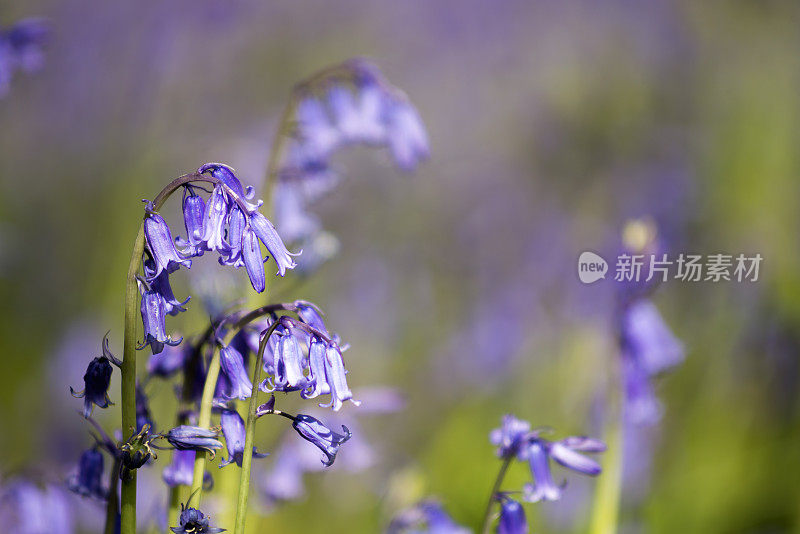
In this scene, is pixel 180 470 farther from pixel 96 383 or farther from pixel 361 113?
pixel 361 113

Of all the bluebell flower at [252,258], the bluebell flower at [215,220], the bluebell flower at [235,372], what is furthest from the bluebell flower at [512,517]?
the bluebell flower at [215,220]

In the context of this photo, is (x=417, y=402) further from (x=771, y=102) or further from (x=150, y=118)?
(x=771, y=102)

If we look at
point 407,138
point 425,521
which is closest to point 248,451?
point 425,521

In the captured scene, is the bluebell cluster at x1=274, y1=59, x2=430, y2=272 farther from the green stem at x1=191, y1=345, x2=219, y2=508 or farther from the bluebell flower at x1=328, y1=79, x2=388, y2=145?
the green stem at x1=191, y1=345, x2=219, y2=508

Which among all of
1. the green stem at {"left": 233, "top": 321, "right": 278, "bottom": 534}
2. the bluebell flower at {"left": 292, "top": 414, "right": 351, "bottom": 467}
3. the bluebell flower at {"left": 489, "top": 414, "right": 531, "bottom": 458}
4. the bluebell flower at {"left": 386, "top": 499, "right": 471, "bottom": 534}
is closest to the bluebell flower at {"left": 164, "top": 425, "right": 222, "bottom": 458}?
the green stem at {"left": 233, "top": 321, "right": 278, "bottom": 534}

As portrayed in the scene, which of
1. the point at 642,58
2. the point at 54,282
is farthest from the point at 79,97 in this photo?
the point at 642,58

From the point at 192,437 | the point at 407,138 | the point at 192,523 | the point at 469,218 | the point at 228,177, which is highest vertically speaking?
the point at 469,218
